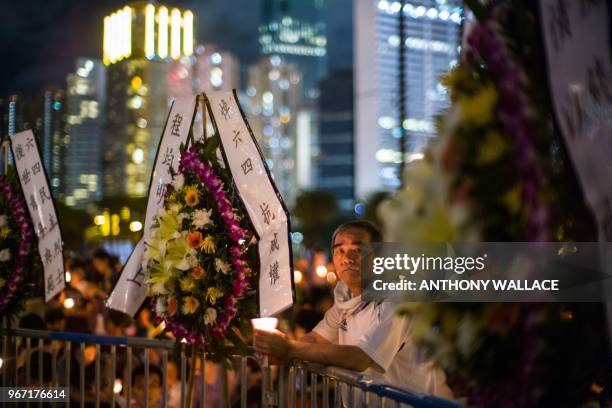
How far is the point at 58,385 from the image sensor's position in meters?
6.26

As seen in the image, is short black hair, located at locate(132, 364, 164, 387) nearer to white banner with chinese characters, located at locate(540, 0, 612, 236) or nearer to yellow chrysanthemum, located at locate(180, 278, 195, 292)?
yellow chrysanthemum, located at locate(180, 278, 195, 292)

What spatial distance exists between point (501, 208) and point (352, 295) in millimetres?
2612

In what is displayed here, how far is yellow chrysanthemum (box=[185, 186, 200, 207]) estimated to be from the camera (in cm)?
482

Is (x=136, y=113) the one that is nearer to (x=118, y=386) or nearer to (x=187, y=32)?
(x=187, y=32)

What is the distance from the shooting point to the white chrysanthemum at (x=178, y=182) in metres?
4.97

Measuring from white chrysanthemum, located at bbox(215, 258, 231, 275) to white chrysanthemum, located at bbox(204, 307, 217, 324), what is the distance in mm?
229

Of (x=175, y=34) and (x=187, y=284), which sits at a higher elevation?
(x=175, y=34)

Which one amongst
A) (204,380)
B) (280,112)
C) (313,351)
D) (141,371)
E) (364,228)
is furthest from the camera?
(280,112)

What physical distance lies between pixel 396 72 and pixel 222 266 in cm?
3233

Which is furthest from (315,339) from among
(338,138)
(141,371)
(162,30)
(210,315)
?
(338,138)

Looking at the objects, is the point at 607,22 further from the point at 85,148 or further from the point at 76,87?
the point at 85,148

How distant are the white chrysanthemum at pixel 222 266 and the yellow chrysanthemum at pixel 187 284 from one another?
181 mm

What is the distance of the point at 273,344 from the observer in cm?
406

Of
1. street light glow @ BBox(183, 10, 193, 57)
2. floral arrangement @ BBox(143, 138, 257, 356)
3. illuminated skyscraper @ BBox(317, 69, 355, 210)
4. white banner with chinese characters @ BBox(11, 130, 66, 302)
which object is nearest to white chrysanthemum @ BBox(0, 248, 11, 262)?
white banner with chinese characters @ BBox(11, 130, 66, 302)
